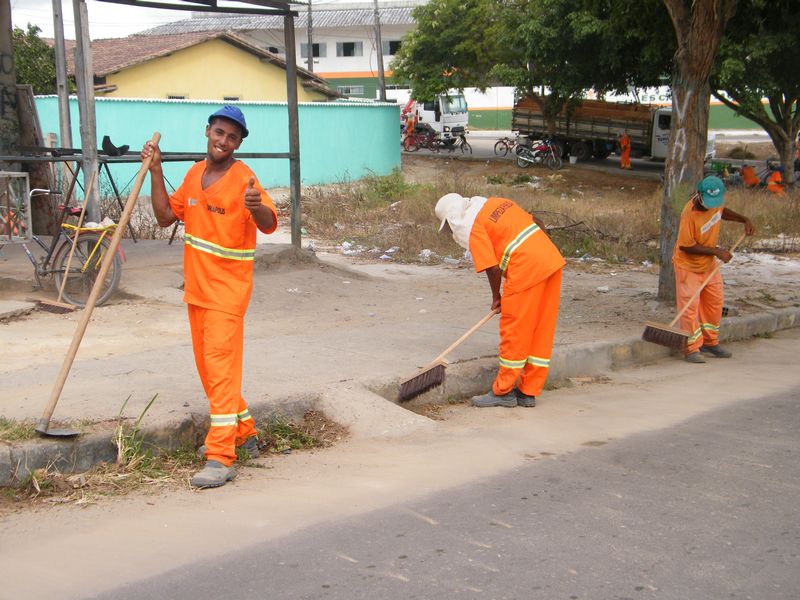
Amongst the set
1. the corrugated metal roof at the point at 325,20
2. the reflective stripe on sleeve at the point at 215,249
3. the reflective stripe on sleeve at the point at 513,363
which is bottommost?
the reflective stripe on sleeve at the point at 513,363

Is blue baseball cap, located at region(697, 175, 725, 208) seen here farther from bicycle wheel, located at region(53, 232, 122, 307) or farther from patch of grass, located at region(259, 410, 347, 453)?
bicycle wheel, located at region(53, 232, 122, 307)

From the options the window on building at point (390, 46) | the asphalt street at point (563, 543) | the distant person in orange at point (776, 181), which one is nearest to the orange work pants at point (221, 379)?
the asphalt street at point (563, 543)

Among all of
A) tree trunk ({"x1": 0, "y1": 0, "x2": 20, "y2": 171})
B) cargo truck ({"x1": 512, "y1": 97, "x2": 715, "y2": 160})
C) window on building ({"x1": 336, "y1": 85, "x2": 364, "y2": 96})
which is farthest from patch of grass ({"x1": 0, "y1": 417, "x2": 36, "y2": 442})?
window on building ({"x1": 336, "y1": 85, "x2": 364, "y2": 96})

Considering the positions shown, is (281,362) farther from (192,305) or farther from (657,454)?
(657,454)

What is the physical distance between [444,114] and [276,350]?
31.3 meters

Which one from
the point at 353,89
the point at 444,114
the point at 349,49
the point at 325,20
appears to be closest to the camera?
the point at 444,114

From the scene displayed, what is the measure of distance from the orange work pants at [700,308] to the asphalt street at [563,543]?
106 inches

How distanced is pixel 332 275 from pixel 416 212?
5.40 meters

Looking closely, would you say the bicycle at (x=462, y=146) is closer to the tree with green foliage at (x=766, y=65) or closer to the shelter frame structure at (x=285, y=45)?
the tree with green foliage at (x=766, y=65)

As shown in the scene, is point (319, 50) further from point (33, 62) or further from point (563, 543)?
point (563, 543)

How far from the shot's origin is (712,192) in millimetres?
7234

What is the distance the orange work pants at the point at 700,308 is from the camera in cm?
751

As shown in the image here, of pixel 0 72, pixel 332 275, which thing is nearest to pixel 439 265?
pixel 332 275

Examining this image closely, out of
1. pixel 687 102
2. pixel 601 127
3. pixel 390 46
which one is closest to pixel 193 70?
pixel 601 127
